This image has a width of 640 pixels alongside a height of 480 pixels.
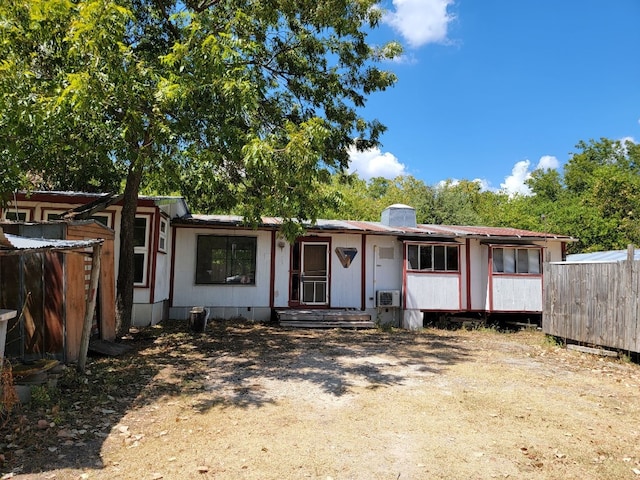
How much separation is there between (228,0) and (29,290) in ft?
21.2

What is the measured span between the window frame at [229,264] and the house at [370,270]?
29 millimetres

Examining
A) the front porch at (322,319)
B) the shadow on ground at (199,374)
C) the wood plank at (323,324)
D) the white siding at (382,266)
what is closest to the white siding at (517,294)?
the shadow on ground at (199,374)

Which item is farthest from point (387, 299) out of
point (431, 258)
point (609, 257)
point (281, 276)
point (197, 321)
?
point (609, 257)

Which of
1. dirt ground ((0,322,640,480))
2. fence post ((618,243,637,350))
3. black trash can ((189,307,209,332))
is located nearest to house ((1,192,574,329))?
black trash can ((189,307,209,332))

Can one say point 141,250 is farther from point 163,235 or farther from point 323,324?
point 323,324

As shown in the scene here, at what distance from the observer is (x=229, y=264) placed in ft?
39.7

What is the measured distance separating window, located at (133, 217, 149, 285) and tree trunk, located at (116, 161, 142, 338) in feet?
3.75

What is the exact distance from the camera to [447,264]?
12.8m

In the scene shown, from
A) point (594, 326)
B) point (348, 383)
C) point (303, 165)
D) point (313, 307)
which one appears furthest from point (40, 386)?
point (594, 326)

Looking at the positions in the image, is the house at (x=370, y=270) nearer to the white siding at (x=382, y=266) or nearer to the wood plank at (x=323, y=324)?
the white siding at (x=382, y=266)

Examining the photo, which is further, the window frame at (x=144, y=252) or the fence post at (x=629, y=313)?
the window frame at (x=144, y=252)

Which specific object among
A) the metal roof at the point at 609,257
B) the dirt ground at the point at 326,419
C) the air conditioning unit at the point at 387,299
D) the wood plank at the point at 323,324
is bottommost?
the dirt ground at the point at 326,419

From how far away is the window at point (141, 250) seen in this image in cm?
990

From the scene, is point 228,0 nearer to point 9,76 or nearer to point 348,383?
point 9,76
